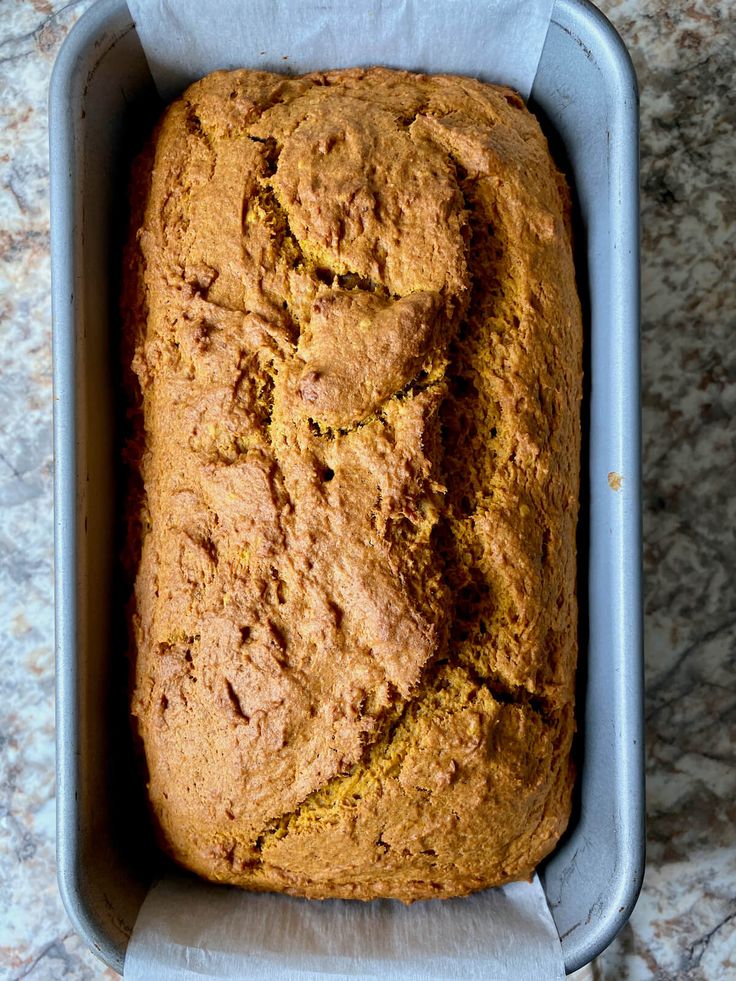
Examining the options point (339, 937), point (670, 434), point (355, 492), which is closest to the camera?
point (355, 492)

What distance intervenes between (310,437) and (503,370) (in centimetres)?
32

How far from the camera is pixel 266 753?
4.09 feet

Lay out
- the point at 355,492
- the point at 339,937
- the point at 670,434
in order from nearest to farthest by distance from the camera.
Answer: the point at 355,492, the point at 339,937, the point at 670,434

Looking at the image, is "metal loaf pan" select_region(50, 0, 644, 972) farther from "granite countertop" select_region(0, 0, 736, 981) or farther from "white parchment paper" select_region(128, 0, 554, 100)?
"granite countertop" select_region(0, 0, 736, 981)

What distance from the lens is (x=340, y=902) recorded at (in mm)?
1413

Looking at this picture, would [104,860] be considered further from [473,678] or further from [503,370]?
[503,370]

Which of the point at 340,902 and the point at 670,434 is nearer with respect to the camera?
the point at 340,902

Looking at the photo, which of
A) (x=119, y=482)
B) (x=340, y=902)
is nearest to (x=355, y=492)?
(x=119, y=482)

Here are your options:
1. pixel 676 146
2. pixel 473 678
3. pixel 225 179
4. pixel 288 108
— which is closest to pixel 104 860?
pixel 473 678

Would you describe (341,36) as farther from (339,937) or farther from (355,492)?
(339,937)

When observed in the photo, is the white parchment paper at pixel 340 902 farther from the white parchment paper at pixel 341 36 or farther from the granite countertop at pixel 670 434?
the granite countertop at pixel 670 434

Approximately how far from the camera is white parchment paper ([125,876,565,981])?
4.17ft

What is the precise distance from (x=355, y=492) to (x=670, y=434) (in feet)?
2.57

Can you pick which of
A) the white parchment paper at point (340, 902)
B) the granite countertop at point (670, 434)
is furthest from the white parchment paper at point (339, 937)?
the granite countertop at point (670, 434)
